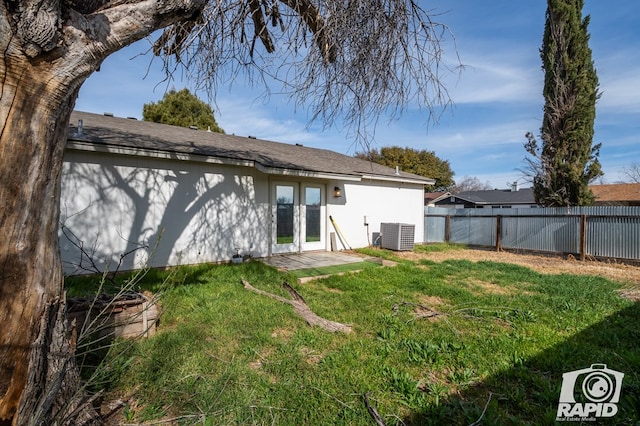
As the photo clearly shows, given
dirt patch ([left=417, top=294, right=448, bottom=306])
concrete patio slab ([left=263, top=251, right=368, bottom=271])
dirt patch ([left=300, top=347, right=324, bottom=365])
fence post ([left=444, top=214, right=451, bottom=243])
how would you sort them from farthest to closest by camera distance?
fence post ([left=444, top=214, right=451, bottom=243]) < concrete patio slab ([left=263, top=251, right=368, bottom=271]) < dirt patch ([left=417, top=294, right=448, bottom=306]) < dirt patch ([left=300, top=347, right=324, bottom=365])

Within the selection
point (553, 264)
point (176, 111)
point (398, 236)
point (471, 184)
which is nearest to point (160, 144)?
point (398, 236)

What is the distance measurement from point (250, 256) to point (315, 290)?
9.10 ft

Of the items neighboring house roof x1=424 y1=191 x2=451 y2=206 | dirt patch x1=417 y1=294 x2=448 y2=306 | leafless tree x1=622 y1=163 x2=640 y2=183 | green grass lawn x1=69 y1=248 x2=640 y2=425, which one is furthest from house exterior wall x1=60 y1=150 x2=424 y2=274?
leafless tree x1=622 y1=163 x2=640 y2=183

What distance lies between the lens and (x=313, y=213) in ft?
30.3

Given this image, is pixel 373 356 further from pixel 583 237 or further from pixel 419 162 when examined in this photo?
pixel 419 162

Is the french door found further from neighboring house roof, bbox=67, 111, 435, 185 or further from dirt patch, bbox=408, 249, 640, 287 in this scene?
dirt patch, bbox=408, 249, 640, 287

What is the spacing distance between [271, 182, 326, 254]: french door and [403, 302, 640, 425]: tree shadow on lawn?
6.35 m

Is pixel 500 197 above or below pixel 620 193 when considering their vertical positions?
above

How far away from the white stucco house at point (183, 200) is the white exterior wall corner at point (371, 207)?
0.05 metres

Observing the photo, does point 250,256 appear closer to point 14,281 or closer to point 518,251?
point 14,281

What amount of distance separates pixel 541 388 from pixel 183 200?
6.76 meters

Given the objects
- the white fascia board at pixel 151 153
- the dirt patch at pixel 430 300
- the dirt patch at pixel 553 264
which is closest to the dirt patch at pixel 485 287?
the dirt patch at pixel 430 300

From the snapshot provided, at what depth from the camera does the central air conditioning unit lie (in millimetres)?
9922

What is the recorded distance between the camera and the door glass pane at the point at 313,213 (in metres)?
9.09
